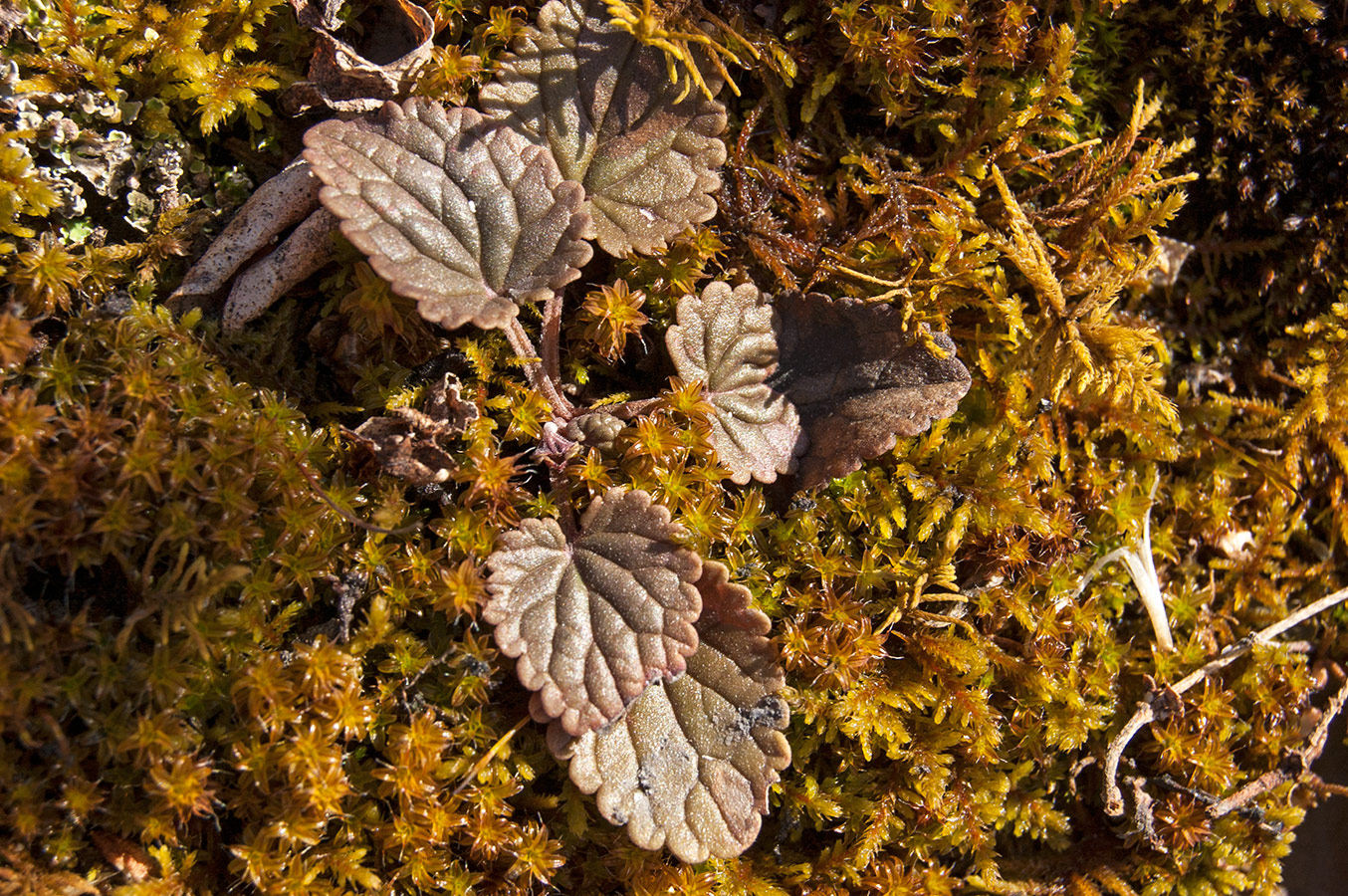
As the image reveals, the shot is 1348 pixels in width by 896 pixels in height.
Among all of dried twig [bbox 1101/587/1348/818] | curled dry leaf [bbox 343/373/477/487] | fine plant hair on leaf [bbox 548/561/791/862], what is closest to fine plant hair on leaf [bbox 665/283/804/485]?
fine plant hair on leaf [bbox 548/561/791/862]

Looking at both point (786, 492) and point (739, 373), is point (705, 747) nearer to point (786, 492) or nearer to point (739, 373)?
point (786, 492)

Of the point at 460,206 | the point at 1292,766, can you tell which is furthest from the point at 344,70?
the point at 1292,766

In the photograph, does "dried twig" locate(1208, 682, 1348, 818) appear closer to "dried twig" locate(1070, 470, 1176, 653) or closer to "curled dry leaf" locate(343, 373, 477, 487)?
"dried twig" locate(1070, 470, 1176, 653)

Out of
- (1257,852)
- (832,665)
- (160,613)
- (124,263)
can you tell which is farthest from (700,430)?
(1257,852)

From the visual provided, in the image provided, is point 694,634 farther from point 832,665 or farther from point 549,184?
point 549,184

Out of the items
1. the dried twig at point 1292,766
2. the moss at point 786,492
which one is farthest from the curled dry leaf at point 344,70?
the dried twig at point 1292,766
